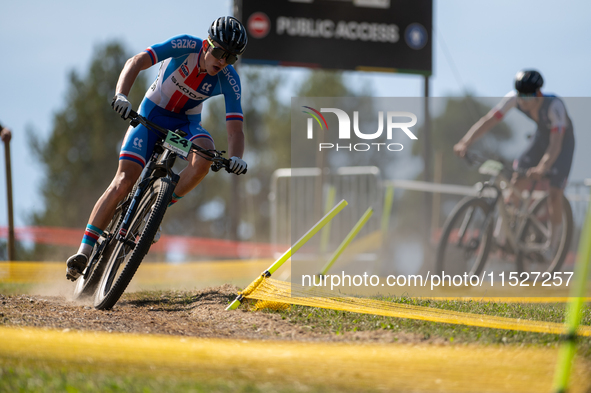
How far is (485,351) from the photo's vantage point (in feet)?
9.70

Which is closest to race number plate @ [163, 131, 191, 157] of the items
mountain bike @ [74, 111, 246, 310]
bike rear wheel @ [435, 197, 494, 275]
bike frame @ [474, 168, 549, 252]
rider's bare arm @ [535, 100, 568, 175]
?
mountain bike @ [74, 111, 246, 310]

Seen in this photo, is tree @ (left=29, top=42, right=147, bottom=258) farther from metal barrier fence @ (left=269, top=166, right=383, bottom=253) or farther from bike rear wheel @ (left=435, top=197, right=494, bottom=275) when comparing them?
bike rear wheel @ (left=435, top=197, right=494, bottom=275)

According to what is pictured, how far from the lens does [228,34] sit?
443 centimetres

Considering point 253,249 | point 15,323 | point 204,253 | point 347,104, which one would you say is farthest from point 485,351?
point 204,253

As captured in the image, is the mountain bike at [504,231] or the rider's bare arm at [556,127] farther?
the mountain bike at [504,231]

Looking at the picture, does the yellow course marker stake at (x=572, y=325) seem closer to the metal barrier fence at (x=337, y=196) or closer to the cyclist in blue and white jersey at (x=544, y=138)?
the cyclist in blue and white jersey at (x=544, y=138)

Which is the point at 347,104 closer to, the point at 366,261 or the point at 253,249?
the point at 366,261

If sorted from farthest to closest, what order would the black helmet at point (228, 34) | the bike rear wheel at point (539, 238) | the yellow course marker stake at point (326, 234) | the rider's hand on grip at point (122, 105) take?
the yellow course marker stake at point (326, 234)
the bike rear wheel at point (539, 238)
the black helmet at point (228, 34)
the rider's hand on grip at point (122, 105)

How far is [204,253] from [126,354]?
41.0 feet

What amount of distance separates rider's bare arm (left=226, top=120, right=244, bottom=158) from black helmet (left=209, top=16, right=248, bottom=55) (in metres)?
0.63

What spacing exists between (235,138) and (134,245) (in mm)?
1197

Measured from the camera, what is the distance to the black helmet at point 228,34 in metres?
4.43

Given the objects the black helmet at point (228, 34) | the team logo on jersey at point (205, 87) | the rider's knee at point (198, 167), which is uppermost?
the black helmet at point (228, 34)

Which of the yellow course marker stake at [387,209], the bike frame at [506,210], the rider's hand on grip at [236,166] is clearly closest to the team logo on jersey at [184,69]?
the rider's hand on grip at [236,166]
